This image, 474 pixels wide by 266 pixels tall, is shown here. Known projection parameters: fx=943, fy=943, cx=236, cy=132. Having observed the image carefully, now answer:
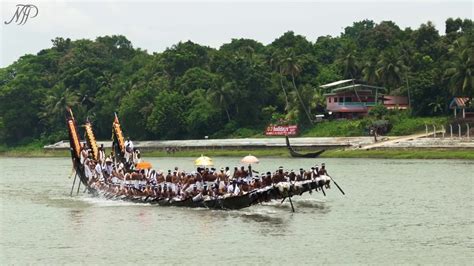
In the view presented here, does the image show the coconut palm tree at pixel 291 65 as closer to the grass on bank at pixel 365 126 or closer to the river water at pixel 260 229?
the grass on bank at pixel 365 126

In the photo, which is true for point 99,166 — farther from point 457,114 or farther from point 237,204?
point 457,114

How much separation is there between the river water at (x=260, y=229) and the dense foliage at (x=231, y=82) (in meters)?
43.4

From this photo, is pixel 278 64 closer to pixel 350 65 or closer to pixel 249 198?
pixel 350 65

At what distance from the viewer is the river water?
93.9ft

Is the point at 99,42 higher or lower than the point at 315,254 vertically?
higher

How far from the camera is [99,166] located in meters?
49.4

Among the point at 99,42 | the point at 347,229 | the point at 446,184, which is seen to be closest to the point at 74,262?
the point at 347,229

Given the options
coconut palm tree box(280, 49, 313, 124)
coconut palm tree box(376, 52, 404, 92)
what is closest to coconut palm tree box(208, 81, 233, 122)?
coconut palm tree box(280, 49, 313, 124)

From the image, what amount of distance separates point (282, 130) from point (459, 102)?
19.0 meters

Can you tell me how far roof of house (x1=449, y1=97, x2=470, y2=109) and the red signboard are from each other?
16578 millimetres

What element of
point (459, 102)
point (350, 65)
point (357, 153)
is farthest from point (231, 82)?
point (459, 102)

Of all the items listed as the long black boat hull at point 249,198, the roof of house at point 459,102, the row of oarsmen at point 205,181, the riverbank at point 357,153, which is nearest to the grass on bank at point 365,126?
the roof of house at point 459,102

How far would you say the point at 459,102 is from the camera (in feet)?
286

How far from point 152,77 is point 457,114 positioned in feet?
135
